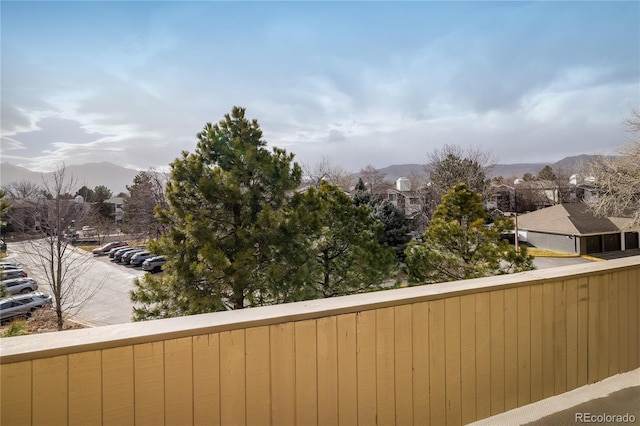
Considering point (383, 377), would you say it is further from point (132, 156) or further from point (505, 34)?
point (132, 156)

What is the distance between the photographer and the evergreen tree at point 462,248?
6.84m

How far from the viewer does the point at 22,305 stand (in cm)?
832

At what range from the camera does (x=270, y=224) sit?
6.05 metres

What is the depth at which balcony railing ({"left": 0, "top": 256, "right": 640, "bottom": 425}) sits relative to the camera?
1072mm

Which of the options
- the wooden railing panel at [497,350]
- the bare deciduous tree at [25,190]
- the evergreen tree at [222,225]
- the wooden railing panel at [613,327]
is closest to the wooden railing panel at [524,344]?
the wooden railing panel at [497,350]

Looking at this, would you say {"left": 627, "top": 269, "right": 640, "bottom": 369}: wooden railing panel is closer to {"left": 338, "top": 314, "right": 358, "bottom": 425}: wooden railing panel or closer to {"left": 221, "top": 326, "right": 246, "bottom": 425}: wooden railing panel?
{"left": 338, "top": 314, "right": 358, "bottom": 425}: wooden railing panel

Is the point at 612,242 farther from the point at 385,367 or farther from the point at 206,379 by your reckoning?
the point at 206,379

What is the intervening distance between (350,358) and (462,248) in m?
6.60

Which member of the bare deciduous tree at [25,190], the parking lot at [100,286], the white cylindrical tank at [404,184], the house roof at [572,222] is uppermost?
the white cylindrical tank at [404,184]

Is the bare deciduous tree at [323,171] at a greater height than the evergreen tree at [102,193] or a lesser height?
greater

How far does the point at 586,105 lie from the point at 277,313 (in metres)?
9.00

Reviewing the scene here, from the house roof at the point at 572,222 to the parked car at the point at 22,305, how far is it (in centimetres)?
2206

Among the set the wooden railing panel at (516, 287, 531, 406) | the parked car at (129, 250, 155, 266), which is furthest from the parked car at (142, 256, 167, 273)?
the wooden railing panel at (516, 287, 531, 406)

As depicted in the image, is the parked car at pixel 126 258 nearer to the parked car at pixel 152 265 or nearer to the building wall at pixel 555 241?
the parked car at pixel 152 265
